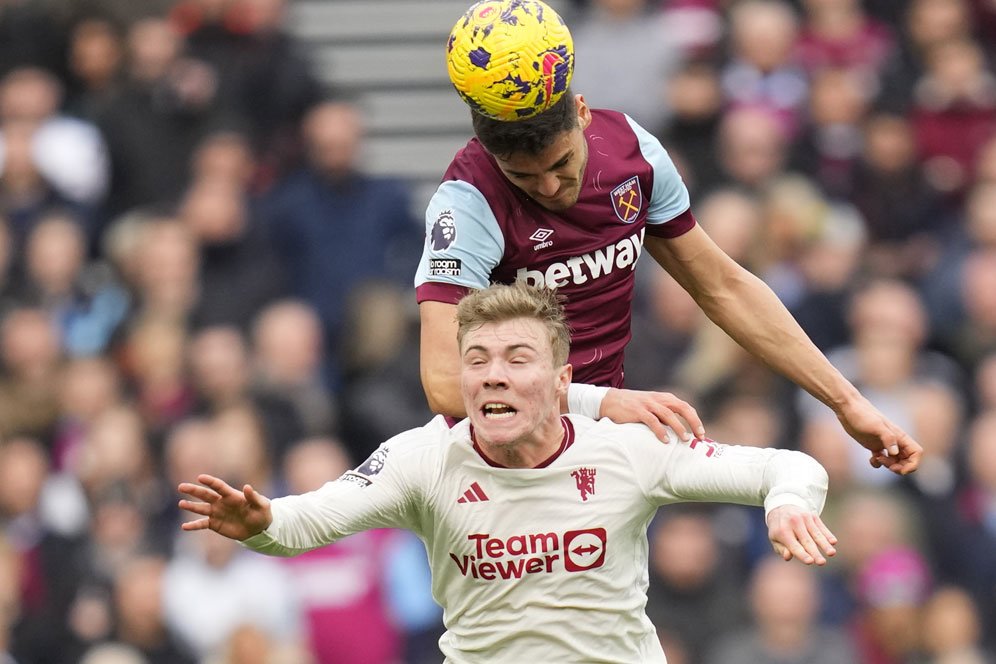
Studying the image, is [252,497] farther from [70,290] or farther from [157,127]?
[157,127]

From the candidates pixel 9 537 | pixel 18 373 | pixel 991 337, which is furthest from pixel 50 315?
pixel 991 337

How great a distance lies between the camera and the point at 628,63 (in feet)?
39.7

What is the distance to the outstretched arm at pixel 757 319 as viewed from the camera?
649 centimetres

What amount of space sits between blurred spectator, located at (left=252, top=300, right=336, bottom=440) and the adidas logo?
208 inches

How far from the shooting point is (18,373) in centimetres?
→ 1178

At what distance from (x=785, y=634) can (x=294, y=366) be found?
3.23 metres

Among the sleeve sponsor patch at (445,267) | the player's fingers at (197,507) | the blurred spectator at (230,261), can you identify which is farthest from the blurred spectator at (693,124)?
the player's fingers at (197,507)

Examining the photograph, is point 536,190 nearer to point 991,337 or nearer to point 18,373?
point 991,337

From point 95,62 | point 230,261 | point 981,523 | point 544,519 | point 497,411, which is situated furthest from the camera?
point 95,62

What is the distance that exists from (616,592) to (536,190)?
47.6 inches

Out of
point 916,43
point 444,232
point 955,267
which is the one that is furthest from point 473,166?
point 916,43

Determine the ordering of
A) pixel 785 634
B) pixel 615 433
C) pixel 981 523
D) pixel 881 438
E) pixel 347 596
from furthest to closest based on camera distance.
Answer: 1. pixel 347 596
2. pixel 981 523
3. pixel 785 634
4. pixel 881 438
5. pixel 615 433

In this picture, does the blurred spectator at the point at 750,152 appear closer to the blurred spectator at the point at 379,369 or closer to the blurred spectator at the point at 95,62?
the blurred spectator at the point at 379,369

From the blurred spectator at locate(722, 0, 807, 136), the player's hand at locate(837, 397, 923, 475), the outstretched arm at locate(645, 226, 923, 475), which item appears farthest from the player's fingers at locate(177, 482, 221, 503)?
the blurred spectator at locate(722, 0, 807, 136)
